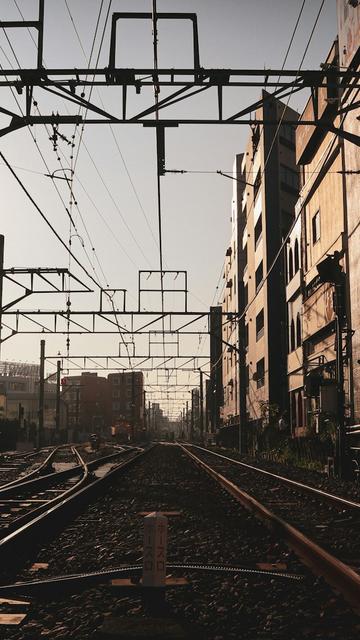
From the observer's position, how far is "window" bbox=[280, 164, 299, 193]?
43688 millimetres

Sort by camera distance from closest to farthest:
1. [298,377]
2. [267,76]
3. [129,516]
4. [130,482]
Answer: [129,516] < [267,76] < [130,482] < [298,377]

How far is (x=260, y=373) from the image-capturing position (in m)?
45.6

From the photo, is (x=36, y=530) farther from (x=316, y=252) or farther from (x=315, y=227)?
(x=315, y=227)

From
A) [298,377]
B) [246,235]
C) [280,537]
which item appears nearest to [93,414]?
[246,235]

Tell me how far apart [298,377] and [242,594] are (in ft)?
94.2

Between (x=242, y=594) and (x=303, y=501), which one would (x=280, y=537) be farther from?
(x=303, y=501)

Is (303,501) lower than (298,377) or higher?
lower

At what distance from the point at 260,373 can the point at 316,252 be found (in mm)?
17760

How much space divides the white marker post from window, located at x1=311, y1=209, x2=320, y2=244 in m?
24.9

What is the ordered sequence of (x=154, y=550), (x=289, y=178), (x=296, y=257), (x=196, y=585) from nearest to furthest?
(x=154, y=550), (x=196, y=585), (x=296, y=257), (x=289, y=178)

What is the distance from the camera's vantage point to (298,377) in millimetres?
33531

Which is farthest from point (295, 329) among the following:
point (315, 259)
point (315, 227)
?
point (315, 227)

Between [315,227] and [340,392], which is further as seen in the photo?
[315,227]

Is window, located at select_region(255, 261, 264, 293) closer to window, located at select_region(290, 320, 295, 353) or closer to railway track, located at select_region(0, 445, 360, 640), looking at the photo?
window, located at select_region(290, 320, 295, 353)
